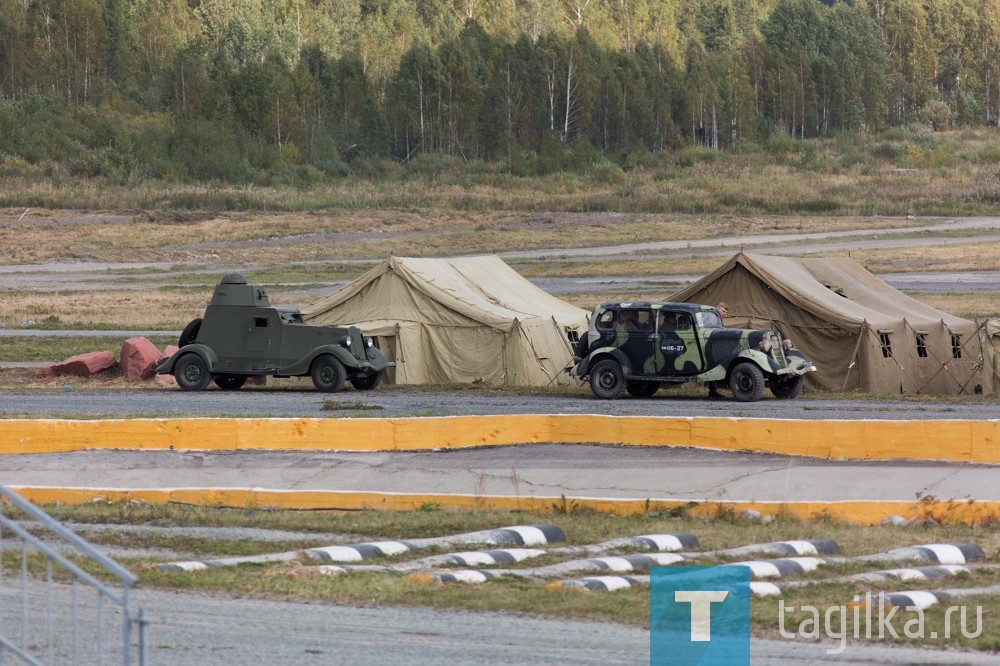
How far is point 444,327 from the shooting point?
2583 centimetres

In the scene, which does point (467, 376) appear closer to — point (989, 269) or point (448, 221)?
point (989, 269)

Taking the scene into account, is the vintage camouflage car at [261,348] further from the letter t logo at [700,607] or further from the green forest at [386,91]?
the green forest at [386,91]

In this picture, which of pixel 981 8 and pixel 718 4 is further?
pixel 718 4

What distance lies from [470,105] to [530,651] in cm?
9422

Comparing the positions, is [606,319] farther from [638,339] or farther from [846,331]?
[846,331]

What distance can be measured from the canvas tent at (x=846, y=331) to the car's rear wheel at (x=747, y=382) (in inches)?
115

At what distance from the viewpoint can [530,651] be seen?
8.45 meters

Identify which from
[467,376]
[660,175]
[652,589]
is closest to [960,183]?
[660,175]

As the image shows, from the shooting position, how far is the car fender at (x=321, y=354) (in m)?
24.1

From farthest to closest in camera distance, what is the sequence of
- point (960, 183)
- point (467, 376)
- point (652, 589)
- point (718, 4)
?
point (718, 4), point (960, 183), point (467, 376), point (652, 589)

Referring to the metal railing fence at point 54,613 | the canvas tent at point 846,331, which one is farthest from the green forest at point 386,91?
the metal railing fence at point 54,613

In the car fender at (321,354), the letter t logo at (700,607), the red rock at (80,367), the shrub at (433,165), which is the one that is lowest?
the letter t logo at (700,607)

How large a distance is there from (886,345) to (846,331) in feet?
3.21

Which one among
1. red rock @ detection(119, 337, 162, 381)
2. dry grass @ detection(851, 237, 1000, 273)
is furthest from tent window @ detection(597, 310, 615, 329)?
dry grass @ detection(851, 237, 1000, 273)
